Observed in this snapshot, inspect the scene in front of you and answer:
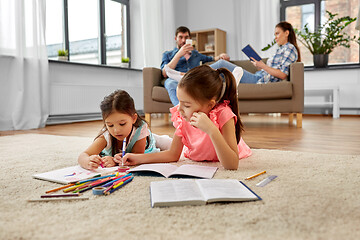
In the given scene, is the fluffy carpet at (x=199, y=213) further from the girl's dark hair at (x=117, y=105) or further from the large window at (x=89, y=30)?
the large window at (x=89, y=30)

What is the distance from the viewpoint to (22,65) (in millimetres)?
3102

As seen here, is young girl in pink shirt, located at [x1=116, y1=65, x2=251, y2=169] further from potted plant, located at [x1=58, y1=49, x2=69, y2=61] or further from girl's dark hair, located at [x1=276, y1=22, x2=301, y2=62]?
potted plant, located at [x1=58, y1=49, x2=69, y2=61]

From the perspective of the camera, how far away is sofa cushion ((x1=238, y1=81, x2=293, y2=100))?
9.41 ft

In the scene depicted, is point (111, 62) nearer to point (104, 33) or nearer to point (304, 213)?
point (104, 33)

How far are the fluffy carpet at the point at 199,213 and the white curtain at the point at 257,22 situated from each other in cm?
412

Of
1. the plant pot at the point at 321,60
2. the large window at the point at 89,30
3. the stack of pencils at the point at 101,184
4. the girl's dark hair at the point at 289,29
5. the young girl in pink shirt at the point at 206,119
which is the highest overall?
the large window at the point at 89,30

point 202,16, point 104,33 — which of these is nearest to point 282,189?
point 104,33

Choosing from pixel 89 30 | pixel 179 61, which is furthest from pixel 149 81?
pixel 89 30

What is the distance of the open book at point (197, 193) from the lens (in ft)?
2.60

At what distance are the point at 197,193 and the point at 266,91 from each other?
224 cm

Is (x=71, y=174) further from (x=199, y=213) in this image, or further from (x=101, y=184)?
(x=199, y=213)

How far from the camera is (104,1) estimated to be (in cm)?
457

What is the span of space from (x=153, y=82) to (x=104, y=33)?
A: 1806 mm

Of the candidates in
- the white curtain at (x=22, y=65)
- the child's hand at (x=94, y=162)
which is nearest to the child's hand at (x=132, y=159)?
the child's hand at (x=94, y=162)
